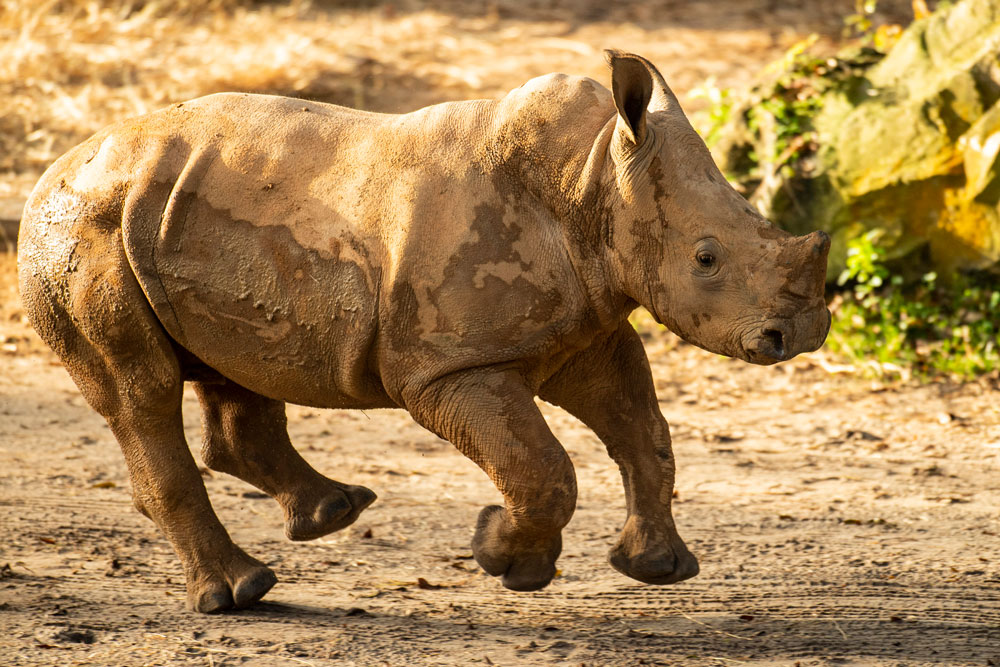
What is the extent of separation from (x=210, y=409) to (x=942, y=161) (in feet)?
16.2

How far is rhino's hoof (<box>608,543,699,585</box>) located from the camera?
14.4 ft

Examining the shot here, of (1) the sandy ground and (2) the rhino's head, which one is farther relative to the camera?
(1) the sandy ground

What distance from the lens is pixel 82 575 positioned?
5.09 m

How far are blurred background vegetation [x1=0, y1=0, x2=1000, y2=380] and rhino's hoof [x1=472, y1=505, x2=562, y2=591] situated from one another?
4.11 meters

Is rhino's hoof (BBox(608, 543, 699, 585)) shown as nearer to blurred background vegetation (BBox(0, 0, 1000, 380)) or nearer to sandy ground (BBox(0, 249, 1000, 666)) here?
sandy ground (BBox(0, 249, 1000, 666))

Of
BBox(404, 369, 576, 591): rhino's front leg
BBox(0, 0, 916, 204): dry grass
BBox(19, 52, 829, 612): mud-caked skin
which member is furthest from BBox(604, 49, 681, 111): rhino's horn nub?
BBox(0, 0, 916, 204): dry grass

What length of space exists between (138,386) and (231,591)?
2.61 feet

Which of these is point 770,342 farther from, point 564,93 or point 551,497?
point 564,93

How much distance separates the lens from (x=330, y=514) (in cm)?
491

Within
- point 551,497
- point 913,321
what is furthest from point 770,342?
point 913,321

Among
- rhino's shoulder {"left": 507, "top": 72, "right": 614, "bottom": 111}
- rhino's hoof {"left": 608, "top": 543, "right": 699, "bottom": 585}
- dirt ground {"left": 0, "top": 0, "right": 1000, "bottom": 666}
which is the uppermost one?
rhino's shoulder {"left": 507, "top": 72, "right": 614, "bottom": 111}

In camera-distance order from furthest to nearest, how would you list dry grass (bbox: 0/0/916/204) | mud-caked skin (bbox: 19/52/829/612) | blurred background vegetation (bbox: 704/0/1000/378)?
dry grass (bbox: 0/0/916/204) → blurred background vegetation (bbox: 704/0/1000/378) → mud-caked skin (bbox: 19/52/829/612)

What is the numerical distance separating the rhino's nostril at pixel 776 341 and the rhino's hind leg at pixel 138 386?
201cm

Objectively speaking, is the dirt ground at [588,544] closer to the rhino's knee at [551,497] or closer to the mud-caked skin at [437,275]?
the mud-caked skin at [437,275]
